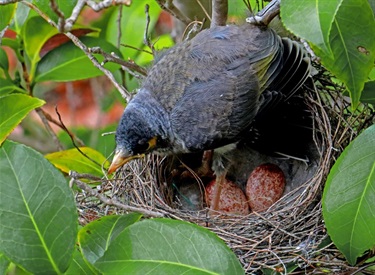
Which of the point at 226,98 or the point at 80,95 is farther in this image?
the point at 80,95

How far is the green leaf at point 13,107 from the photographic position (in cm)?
173

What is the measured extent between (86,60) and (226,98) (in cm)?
51

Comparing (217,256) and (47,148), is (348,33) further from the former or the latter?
(47,148)

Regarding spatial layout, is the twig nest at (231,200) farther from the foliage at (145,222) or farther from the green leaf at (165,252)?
the green leaf at (165,252)

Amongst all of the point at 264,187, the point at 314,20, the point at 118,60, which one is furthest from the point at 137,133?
the point at 314,20

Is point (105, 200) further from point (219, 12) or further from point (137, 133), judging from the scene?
point (219, 12)

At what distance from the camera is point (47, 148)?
3688 millimetres

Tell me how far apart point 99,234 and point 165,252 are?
0.69 feet

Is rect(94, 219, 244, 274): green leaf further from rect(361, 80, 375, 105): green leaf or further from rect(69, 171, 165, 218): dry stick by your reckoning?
rect(361, 80, 375, 105): green leaf

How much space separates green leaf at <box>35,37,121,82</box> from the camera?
2.31m

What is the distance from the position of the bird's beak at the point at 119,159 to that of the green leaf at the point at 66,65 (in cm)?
34

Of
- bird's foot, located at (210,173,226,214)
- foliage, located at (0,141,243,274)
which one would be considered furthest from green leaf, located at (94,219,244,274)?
bird's foot, located at (210,173,226,214)

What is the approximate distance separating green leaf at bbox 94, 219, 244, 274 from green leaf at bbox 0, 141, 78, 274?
4.4 inches

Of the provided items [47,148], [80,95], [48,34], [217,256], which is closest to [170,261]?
[217,256]
